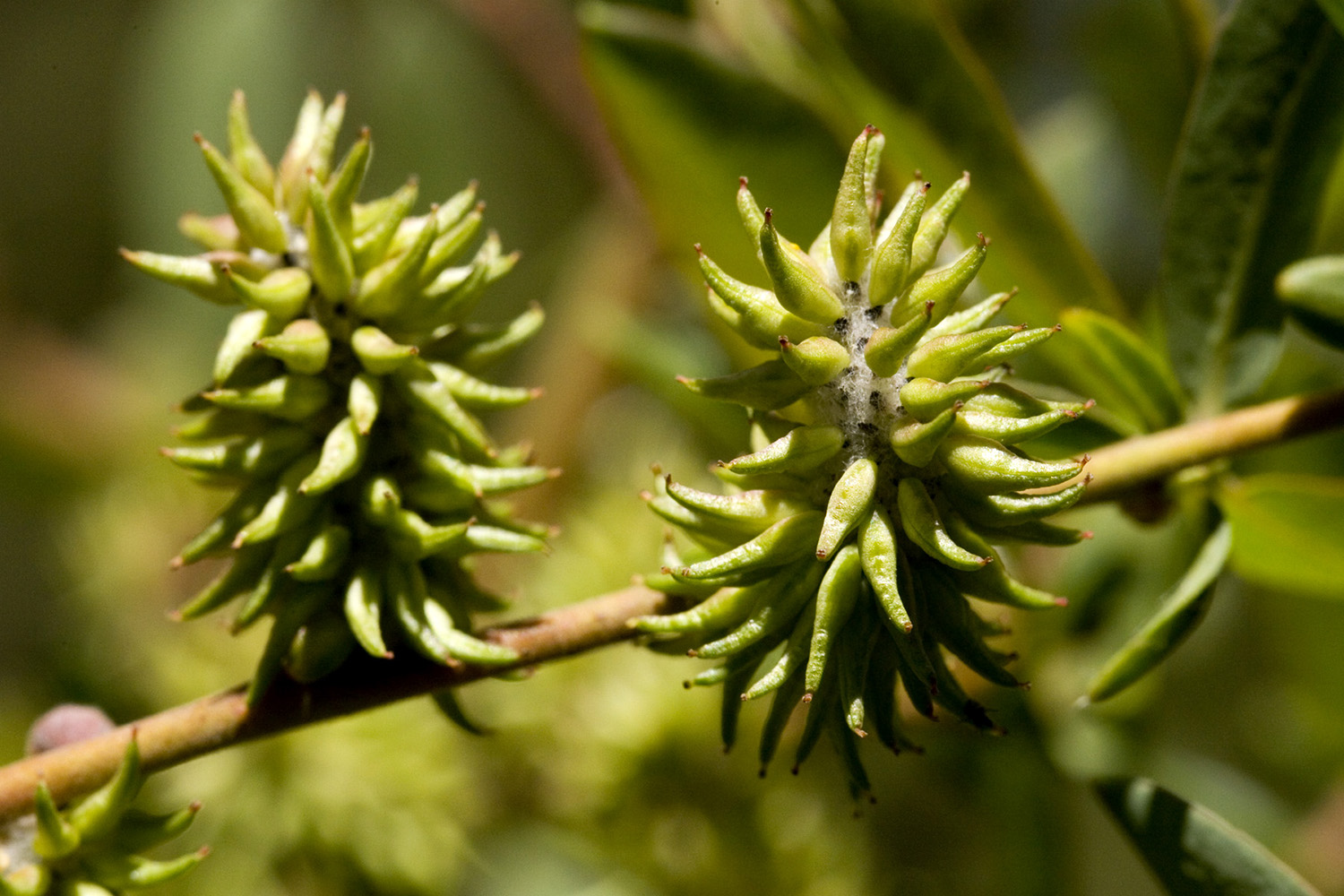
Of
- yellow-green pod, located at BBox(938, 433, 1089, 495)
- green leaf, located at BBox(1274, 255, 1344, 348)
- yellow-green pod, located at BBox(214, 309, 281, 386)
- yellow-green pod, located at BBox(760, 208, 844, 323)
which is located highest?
green leaf, located at BBox(1274, 255, 1344, 348)

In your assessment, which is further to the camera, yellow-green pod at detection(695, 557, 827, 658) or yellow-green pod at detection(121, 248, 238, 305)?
yellow-green pod at detection(121, 248, 238, 305)

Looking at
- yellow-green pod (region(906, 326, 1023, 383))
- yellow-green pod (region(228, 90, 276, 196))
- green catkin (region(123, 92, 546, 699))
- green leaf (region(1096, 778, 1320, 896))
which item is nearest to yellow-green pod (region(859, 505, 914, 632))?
yellow-green pod (region(906, 326, 1023, 383))

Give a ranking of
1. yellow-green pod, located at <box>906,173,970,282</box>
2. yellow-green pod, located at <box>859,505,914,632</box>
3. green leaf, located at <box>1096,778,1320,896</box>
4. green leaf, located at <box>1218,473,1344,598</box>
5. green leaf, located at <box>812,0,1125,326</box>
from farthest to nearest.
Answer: green leaf, located at <box>812,0,1125,326</box> → green leaf, located at <box>1218,473,1344,598</box> → green leaf, located at <box>1096,778,1320,896</box> → yellow-green pod, located at <box>906,173,970,282</box> → yellow-green pod, located at <box>859,505,914,632</box>

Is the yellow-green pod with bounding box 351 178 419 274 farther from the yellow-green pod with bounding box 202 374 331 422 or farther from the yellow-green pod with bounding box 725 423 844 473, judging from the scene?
the yellow-green pod with bounding box 725 423 844 473

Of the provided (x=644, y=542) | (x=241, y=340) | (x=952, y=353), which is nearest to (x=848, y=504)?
(x=952, y=353)

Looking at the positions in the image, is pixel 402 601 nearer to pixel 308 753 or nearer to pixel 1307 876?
pixel 308 753

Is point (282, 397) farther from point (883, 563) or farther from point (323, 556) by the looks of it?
point (883, 563)
